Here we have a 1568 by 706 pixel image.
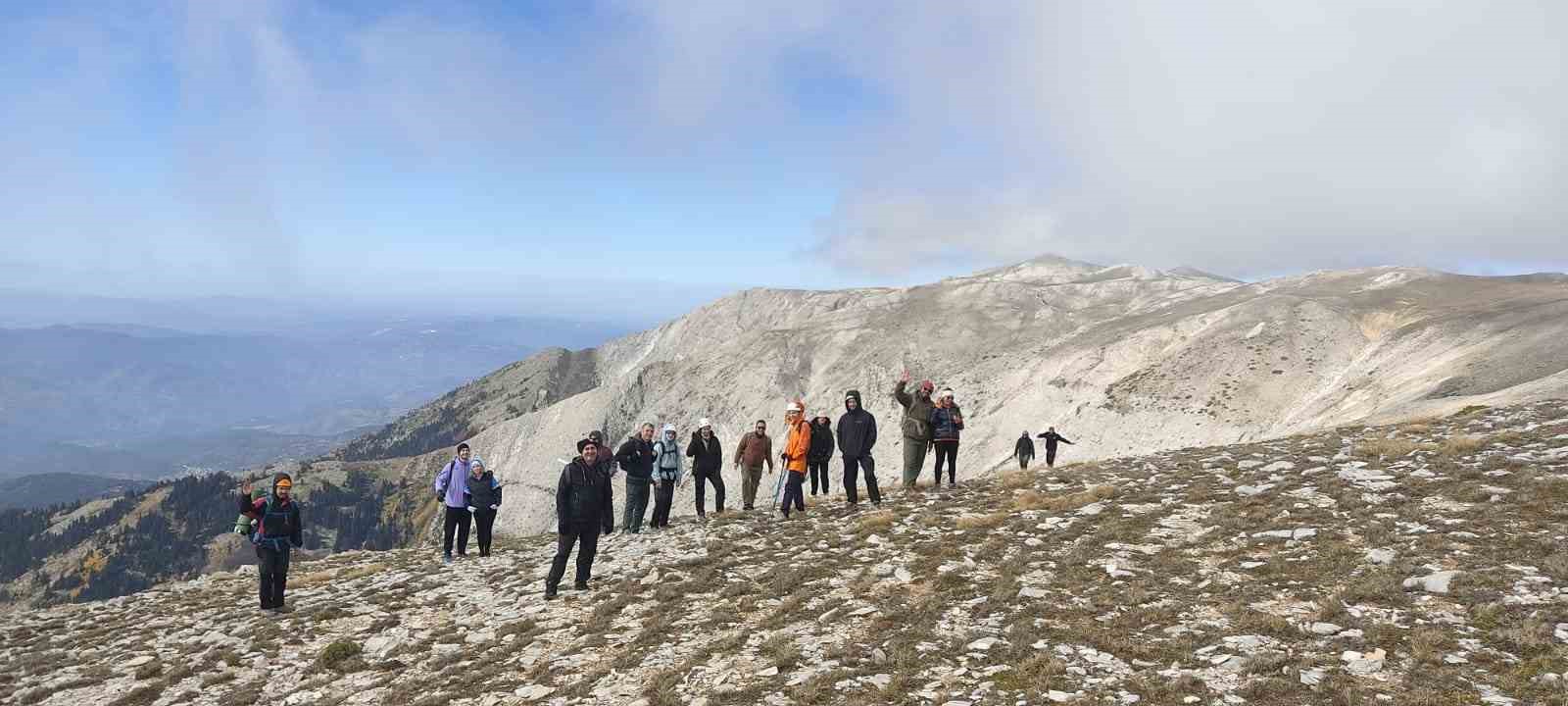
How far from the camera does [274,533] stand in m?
15.7

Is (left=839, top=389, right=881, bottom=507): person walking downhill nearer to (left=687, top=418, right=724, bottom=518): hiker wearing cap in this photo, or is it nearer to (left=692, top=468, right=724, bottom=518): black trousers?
(left=687, top=418, right=724, bottom=518): hiker wearing cap

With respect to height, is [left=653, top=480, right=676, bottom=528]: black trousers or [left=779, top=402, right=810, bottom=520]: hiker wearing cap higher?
[left=779, top=402, right=810, bottom=520]: hiker wearing cap

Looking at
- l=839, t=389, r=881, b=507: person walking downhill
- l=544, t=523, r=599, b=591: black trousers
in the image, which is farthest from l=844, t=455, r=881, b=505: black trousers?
l=544, t=523, r=599, b=591: black trousers

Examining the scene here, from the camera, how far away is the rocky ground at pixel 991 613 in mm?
8062

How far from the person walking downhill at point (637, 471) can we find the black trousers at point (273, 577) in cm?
755

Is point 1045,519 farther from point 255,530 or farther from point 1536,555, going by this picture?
point 255,530

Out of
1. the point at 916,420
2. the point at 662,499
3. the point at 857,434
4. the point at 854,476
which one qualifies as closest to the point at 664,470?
the point at 662,499

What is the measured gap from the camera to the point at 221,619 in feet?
51.2

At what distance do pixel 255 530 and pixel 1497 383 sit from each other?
4870cm

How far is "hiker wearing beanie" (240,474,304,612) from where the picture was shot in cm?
1557

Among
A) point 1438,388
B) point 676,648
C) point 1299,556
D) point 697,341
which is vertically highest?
point 697,341

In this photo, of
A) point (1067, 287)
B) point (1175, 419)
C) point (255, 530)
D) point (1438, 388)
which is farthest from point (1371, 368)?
point (1067, 287)

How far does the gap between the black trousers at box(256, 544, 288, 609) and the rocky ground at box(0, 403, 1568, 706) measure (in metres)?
0.65

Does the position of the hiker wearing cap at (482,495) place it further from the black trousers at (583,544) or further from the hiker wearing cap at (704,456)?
the black trousers at (583,544)
